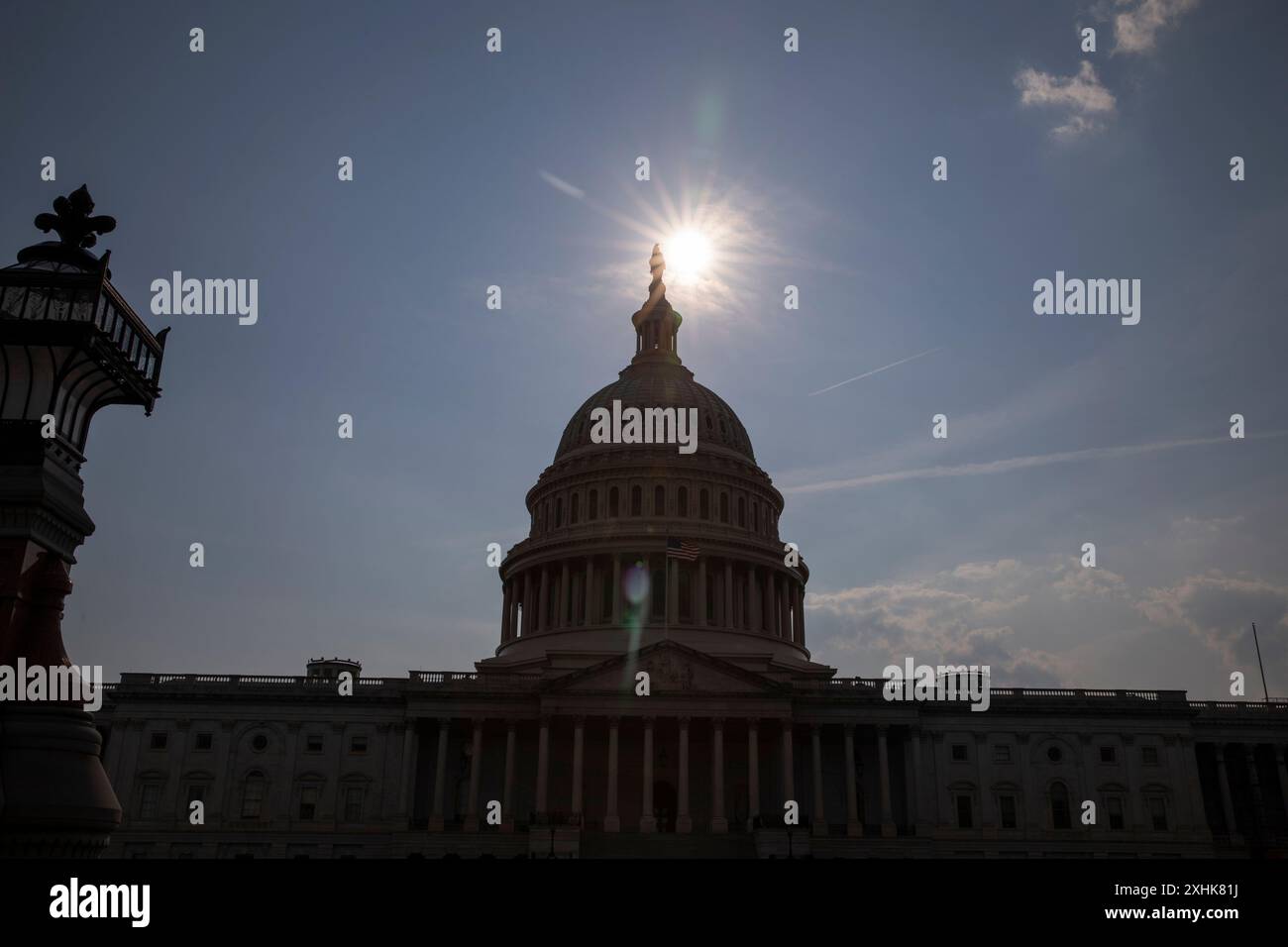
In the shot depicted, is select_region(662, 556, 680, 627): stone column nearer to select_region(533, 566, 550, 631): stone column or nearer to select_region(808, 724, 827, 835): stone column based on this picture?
select_region(533, 566, 550, 631): stone column

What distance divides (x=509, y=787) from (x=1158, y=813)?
148ft

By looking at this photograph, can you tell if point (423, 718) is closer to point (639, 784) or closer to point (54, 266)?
point (639, 784)

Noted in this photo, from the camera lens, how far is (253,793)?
215ft

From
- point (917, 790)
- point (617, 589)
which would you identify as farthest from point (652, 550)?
point (917, 790)

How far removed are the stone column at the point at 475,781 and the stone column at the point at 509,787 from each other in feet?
5.82

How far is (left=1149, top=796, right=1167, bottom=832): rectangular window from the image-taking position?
67312mm

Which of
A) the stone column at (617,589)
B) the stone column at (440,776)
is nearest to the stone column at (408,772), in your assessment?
the stone column at (440,776)

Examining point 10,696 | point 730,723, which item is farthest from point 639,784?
point 10,696

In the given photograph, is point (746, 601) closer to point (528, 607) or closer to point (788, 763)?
point (528, 607)

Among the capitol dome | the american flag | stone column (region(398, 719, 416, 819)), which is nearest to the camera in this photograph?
stone column (region(398, 719, 416, 819))

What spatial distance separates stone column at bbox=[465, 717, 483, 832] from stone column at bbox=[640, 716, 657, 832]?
1088 cm

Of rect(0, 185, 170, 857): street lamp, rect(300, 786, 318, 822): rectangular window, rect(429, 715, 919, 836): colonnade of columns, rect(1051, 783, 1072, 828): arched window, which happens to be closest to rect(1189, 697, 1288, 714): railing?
rect(1051, 783, 1072, 828): arched window

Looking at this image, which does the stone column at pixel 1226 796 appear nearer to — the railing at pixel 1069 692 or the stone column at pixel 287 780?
the railing at pixel 1069 692
